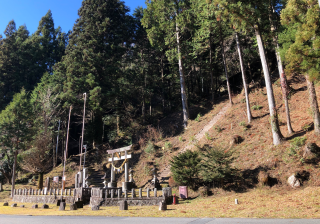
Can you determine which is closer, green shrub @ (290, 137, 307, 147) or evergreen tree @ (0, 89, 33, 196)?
green shrub @ (290, 137, 307, 147)

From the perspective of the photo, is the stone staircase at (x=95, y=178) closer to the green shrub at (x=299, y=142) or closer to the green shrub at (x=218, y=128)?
the green shrub at (x=218, y=128)

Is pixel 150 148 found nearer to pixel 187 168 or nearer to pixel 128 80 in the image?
pixel 187 168

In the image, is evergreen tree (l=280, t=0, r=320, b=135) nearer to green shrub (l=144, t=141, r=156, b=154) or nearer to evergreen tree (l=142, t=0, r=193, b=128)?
evergreen tree (l=142, t=0, r=193, b=128)

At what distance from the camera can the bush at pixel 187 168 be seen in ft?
46.2

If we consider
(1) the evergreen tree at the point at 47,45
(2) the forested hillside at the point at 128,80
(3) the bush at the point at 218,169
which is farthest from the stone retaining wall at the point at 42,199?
(1) the evergreen tree at the point at 47,45

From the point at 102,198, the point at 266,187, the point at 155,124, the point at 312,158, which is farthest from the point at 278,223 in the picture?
the point at 155,124

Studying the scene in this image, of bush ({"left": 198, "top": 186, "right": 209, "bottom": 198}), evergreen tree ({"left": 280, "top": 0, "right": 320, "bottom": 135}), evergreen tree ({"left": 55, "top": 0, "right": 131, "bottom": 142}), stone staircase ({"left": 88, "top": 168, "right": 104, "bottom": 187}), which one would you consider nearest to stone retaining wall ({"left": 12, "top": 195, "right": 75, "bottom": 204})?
stone staircase ({"left": 88, "top": 168, "right": 104, "bottom": 187})

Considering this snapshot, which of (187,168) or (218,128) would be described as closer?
(187,168)

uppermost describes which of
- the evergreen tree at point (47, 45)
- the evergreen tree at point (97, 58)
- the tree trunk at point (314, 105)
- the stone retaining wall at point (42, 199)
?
the evergreen tree at point (47, 45)

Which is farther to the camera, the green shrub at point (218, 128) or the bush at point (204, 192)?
the green shrub at point (218, 128)

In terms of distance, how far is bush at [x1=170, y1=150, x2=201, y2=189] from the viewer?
14.1 m

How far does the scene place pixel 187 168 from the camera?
1435cm

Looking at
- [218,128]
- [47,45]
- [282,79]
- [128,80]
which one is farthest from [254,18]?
[47,45]

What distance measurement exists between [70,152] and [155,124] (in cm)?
1371
